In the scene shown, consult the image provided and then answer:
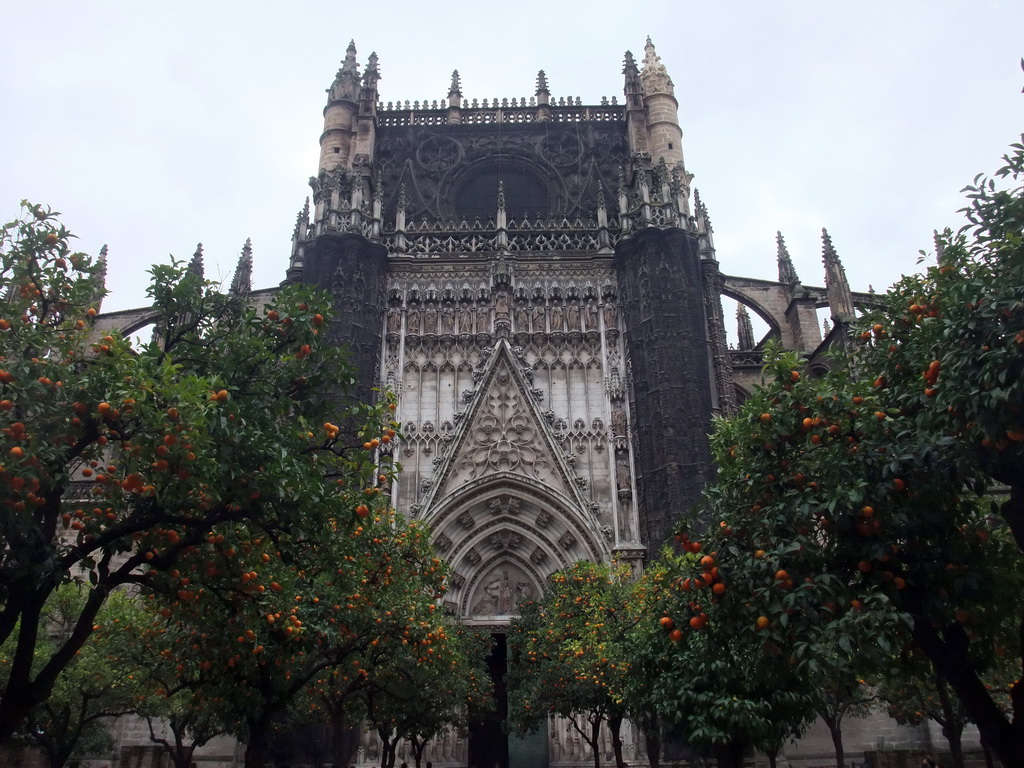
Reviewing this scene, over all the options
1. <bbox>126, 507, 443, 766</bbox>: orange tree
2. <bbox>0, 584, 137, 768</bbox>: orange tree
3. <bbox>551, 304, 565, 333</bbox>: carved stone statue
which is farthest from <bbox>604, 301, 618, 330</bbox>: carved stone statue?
<bbox>0, 584, 137, 768</bbox>: orange tree

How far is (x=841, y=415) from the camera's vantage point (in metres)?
8.44

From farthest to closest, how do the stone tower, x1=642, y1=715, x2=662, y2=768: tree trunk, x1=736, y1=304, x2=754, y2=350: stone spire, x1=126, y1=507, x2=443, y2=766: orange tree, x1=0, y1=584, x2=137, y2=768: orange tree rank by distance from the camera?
1. x1=736, y1=304, x2=754, y2=350: stone spire
2. the stone tower
3. x1=0, y1=584, x2=137, y2=768: orange tree
4. x1=642, y1=715, x2=662, y2=768: tree trunk
5. x1=126, y1=507, x2=443, y2=766: orange tree

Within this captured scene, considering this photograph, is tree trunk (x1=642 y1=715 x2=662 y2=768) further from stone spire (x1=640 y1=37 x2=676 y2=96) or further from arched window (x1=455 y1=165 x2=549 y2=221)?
stone spire (x1=640 y1=37 x2=676 y2=96)

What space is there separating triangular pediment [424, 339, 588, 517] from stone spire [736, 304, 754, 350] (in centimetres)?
1648

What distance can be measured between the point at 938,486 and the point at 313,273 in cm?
2195

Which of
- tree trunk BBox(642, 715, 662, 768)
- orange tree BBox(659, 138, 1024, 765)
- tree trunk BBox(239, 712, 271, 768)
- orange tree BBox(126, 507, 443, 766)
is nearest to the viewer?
orange tree BBox(659, 138, 1024, 765)

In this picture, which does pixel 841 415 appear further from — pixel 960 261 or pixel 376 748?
pixel 376 748

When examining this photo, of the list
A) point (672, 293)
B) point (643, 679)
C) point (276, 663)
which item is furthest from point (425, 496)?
point (276, 663)

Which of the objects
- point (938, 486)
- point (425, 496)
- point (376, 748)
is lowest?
point (376, 748)

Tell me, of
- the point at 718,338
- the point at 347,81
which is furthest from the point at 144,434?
the point at 347,81

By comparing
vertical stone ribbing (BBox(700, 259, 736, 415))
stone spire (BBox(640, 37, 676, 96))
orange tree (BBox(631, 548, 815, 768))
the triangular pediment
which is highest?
stone spire (BBox(640, 37, 676, 96))

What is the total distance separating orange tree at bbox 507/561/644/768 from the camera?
1691 centimetres

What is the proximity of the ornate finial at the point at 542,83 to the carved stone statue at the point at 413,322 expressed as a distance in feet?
44.6

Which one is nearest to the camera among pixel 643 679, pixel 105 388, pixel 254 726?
pixel 105 388
